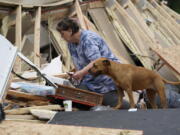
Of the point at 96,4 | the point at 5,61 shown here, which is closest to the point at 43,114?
the point at 5,61

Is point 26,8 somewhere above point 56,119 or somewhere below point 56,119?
above

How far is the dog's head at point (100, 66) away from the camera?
370 centimetres

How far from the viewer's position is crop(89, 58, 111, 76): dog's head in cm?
370

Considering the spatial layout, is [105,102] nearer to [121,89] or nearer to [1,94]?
[121,89]

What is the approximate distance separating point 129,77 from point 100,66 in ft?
1.18

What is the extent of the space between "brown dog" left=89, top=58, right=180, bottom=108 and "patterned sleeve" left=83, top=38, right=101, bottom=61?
15 cm

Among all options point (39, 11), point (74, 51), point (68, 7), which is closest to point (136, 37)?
point (68, 7)

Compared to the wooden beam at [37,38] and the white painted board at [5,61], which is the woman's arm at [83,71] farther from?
the wooden beam at [37,38]

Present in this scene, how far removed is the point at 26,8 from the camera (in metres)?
6.57

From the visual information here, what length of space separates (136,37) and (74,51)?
376 centimetres

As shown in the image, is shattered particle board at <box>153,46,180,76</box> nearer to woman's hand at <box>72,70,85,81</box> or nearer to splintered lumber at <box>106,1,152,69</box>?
splintered lumber at <box>106,1,152,69</box>

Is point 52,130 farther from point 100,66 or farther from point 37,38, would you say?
point 37,38

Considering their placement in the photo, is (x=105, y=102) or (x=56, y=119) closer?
(x=56, y=119)

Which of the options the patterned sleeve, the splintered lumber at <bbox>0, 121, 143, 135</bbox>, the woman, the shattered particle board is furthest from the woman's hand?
the shattered particle board
